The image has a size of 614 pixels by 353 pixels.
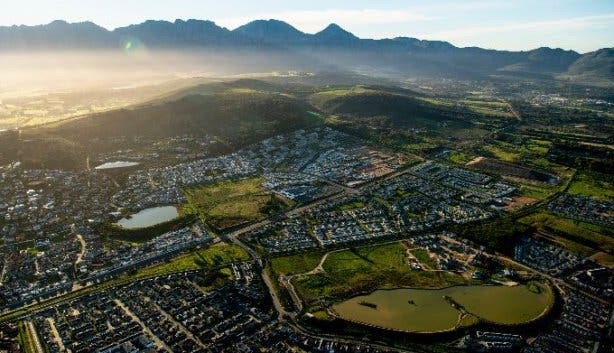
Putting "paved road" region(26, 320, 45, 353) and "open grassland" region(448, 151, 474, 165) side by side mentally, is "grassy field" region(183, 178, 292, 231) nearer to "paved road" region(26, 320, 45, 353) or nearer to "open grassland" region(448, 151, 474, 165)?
"paved road" region(26, 320, 45, 353)

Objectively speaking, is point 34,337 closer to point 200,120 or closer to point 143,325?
point 143,325

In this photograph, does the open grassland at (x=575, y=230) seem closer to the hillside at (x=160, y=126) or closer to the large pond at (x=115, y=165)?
the hillside at (x=160, y=126)

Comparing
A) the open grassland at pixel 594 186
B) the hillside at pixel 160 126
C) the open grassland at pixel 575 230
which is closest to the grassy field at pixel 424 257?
the open grassland at pixel 575 230

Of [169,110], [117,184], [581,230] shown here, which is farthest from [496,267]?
[169,110]

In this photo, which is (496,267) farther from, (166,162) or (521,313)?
(166,162)

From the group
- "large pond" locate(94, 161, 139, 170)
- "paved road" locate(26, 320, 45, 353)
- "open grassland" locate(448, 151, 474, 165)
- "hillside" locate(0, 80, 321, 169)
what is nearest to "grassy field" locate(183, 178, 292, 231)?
"large pond" locate(94, 161, 139, 170)

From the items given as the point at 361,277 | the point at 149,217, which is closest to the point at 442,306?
the point at 361,277
